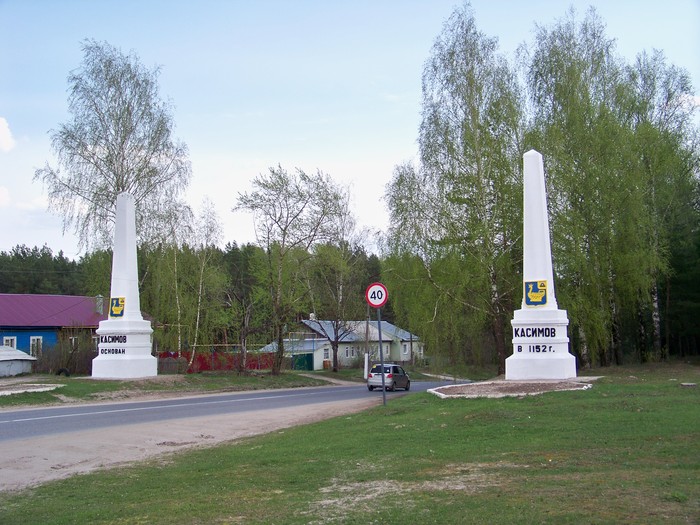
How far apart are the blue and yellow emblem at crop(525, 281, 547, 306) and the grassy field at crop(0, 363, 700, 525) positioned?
27.0ft

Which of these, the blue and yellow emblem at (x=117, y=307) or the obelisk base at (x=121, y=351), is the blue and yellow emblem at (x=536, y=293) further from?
the blue and yellow emblem at (x=117, y=307)

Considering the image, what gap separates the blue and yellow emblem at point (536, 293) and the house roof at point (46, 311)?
3695cm

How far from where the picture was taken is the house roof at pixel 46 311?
169 ft

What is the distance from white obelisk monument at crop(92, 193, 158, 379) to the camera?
1252 inches

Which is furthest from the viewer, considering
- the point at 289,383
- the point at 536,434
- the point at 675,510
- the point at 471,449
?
the point at 289,383

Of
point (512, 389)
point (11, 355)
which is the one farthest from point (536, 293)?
point (11, 355)

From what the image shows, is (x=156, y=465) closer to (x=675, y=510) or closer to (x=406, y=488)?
(x=406, y=488)

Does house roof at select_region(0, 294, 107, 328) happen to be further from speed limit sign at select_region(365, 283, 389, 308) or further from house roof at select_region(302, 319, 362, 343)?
speed limit sign at select_region(365, 283, 389, 308)

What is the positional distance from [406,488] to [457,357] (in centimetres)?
2718

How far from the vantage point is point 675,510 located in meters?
6.24

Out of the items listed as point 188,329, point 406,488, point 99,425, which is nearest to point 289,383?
point 188,329

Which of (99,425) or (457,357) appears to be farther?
(457,357)

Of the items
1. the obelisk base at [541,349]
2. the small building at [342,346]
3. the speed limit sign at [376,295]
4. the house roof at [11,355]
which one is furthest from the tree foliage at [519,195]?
the small building at [342,346]

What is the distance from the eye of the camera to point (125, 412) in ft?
70.4
